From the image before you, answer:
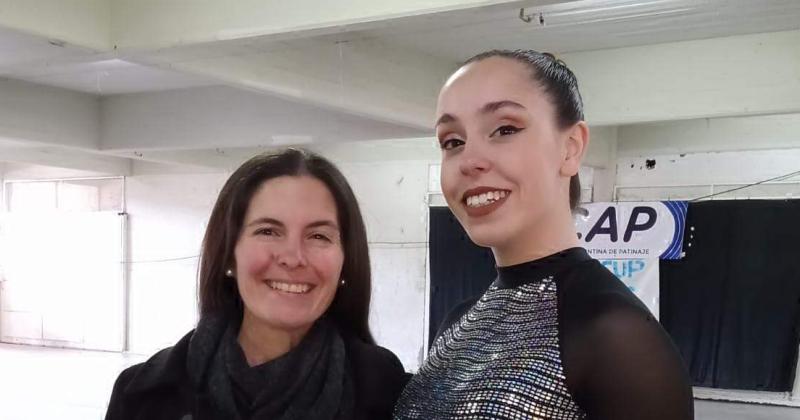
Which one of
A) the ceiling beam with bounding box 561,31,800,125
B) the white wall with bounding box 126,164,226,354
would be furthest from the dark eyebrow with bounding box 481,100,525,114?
the white wall with bounding box 126,164,226,354

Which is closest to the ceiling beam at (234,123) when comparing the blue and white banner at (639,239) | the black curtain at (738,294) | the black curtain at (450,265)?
the black curtain at (450,265)

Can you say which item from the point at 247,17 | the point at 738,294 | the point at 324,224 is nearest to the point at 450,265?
the point at 738,294

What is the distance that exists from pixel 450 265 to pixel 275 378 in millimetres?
6609

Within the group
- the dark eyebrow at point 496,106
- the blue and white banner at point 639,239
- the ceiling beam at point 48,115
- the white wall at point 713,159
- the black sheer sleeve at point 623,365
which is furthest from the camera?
the blue and white banner at point 639,239

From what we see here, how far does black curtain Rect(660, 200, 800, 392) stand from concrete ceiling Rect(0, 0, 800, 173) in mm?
2502

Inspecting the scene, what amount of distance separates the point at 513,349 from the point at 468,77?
0.41 meters

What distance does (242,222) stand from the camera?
4.06 ft

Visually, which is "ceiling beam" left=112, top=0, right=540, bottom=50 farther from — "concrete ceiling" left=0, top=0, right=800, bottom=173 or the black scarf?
the black scarf

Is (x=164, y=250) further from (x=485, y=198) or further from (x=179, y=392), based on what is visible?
(x=485, y=198)

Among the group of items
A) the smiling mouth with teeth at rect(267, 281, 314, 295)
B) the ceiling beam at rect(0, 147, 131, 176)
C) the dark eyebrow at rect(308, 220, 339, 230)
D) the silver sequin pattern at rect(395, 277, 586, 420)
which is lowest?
the silver sequin pattern at rect(395, 277, 586, 420)

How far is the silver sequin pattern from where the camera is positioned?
926 mm

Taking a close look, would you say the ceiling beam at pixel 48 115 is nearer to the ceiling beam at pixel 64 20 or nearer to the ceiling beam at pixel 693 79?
the ceiling beam at pixel 64 20

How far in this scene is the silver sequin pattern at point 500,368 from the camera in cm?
93

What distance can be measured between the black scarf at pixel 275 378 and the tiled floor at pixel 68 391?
190 inches
